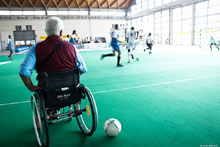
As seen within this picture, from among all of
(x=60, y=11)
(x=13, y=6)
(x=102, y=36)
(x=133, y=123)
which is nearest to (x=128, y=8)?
(x=102, y=36)

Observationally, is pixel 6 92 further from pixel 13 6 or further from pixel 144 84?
pixel 13 6

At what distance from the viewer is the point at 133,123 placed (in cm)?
308

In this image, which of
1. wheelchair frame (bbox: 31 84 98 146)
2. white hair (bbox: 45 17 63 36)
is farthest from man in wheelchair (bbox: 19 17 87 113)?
wheelchair frame (bbox: 31 84 98 146)

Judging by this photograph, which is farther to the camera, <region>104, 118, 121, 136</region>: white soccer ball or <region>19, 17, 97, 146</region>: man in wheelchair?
<region>104, 118, 121, 136</region>: white soccer ball

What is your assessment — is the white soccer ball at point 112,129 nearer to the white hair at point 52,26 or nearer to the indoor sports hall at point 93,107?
the indoor sports hall at point 93,107

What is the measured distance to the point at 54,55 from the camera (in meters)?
2.19

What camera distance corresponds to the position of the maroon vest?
216 centimetres

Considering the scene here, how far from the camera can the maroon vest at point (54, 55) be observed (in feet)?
→ 7.08

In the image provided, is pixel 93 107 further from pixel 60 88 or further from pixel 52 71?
pixel 52 71

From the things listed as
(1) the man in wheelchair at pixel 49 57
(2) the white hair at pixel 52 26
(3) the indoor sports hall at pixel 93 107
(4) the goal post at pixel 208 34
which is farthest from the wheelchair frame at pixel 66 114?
(4) the goal post at pixel 208 34

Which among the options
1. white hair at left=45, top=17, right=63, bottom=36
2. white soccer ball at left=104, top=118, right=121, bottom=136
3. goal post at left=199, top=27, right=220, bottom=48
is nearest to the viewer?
white hair at left=45, top=17, right=63, bottom=36

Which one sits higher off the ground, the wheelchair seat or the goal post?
the goal post

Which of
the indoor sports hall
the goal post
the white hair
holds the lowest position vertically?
the indoor sports hall

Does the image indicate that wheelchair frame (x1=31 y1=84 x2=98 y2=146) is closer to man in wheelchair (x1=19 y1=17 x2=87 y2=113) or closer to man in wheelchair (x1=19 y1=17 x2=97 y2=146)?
man in wheelchair (x1=19 y1=17 x2=97 y2=146)
